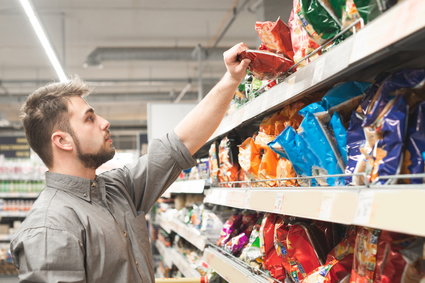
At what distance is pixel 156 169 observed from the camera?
2.24 metres

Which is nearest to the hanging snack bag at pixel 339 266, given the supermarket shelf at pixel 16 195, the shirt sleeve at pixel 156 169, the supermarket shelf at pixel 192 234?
the shirt sleeve at pixel 156 169

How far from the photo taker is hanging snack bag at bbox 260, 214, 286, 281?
1872mm

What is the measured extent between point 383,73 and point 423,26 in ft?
1.47

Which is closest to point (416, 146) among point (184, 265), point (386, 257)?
point (386, 257)

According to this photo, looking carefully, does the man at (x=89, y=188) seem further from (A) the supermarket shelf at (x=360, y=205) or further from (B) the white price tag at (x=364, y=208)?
(B) the white price tag at (x=364, y=208)

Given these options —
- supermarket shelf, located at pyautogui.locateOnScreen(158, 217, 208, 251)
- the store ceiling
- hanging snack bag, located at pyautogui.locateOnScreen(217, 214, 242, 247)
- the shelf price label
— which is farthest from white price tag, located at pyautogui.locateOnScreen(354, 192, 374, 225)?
the store ceiling

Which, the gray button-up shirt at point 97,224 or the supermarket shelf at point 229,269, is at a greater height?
the gray button-up shirt at point 97,224

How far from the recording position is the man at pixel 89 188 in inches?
65.4

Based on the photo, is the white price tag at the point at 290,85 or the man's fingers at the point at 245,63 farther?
the man's fingers at the point at 245,63

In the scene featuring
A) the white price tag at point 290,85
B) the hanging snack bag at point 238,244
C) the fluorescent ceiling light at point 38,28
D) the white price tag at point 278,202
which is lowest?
the hanging snack bag at point 238,244

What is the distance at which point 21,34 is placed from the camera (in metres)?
9.16

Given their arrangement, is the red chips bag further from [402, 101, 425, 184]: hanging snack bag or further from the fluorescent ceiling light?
the fluorescent ceiling light

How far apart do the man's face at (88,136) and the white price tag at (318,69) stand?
42.0 inches

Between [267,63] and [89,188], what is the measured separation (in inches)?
34.4
